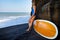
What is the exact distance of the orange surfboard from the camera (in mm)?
496

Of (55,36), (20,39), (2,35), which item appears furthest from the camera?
(2,35)

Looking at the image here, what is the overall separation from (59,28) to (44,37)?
78 mm

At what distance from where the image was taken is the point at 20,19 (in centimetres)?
84

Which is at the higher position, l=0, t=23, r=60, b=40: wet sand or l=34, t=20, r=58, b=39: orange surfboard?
l=34, t=20, r=58, b=39: orange surfboard

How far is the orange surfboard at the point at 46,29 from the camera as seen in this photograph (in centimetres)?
50

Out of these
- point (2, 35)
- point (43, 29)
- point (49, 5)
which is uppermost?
point (49, 5)

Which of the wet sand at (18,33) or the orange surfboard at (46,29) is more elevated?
the orange surfboard at (46,29)

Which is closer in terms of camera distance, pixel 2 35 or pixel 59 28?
pixel 59 28

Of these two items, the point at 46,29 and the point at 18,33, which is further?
the point at 18,33

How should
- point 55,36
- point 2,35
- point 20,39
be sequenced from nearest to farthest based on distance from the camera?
1. point 55,36
2. point 20,39
3. point 2,35

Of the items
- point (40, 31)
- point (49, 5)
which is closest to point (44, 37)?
point (40, 31)

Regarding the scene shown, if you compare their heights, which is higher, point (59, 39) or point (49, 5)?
point (49, 5)

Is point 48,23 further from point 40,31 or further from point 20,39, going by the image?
point 20,39

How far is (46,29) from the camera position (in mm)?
513
